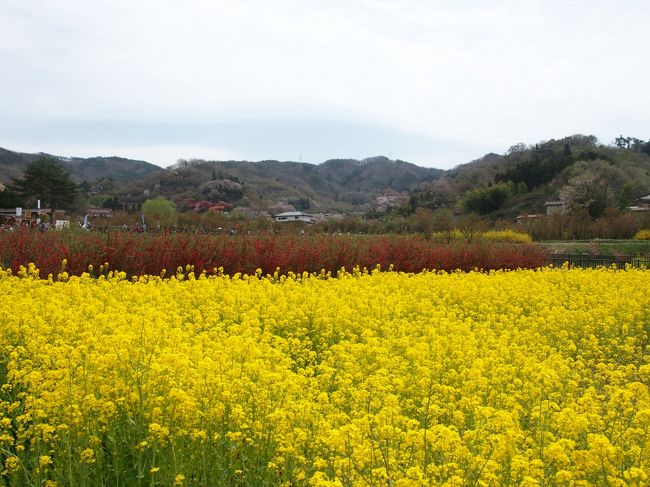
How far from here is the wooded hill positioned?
177 ft

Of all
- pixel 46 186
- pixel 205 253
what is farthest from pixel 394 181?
pixel 205 253

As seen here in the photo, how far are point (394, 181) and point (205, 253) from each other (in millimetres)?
112471

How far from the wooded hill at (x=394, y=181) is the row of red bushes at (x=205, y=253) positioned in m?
28.8

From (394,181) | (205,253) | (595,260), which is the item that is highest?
(394,181)

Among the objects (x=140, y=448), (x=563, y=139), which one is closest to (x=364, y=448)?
(x=140, y=448)

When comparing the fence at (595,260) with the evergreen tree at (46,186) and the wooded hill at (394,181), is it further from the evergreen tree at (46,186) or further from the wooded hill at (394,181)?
the evergreen tree at (46,186)

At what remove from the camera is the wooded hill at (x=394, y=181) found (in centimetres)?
5388

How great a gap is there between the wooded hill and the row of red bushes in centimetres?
2875

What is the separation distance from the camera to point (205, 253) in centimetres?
1152

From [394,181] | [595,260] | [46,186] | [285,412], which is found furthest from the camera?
[394,181]

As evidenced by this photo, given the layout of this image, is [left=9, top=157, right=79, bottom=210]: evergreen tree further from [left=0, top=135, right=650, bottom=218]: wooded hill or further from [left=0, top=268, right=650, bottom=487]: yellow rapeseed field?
[left=0, top=268, right=650, bottom=487]: yellow rapeseed field

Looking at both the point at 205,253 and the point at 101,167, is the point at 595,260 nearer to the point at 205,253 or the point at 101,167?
the point at 205,253

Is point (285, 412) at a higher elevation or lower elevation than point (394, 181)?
lower

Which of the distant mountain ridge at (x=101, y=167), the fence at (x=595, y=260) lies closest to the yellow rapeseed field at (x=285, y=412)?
the fence at (x=595, y=260)
